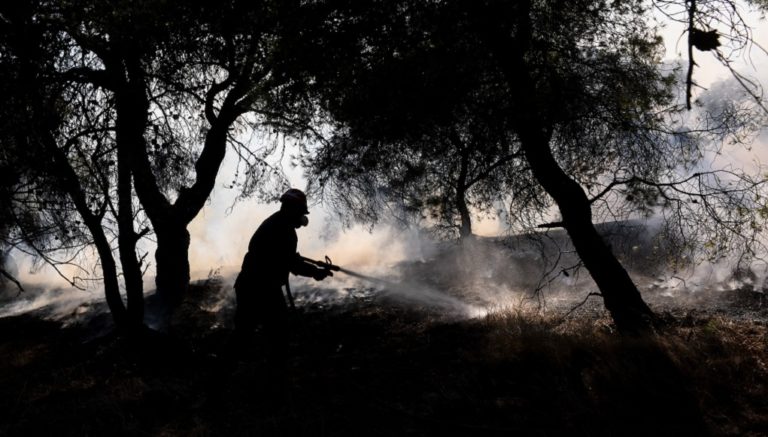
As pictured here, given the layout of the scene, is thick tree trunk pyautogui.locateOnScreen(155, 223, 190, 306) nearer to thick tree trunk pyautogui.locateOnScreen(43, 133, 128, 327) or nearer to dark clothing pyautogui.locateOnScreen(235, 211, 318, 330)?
thick tree trunk pyautogui.locateOnScreen(43, 133, 128, 327)

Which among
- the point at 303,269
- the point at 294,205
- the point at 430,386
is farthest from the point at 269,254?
the point at 430,386

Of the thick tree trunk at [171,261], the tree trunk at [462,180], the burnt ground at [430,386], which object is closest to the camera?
the burnt ground at [430,386]

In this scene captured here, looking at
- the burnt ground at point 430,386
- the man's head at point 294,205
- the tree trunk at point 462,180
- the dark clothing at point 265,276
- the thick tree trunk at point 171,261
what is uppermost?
the tree trunk at point 462,180

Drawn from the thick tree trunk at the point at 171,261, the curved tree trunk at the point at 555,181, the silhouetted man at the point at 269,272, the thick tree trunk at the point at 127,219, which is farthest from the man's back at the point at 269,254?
the thick tree trunk at the point at 171,261

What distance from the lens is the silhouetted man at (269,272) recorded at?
489cm

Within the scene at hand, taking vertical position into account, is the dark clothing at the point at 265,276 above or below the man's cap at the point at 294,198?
below

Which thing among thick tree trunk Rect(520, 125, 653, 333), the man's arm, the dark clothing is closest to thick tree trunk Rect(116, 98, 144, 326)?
the dark clothing

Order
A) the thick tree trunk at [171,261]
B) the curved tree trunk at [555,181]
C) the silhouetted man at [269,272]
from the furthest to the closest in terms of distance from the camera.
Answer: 1. the thick tree trunk at [171,261]
2. the curved tree trunk at [555,181]
3. the silhouetted man at [269,272]

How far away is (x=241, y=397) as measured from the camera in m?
4.53

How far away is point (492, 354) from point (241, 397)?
96.0 inches

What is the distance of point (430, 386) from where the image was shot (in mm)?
4453

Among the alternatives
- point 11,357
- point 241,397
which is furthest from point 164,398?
point 11,357

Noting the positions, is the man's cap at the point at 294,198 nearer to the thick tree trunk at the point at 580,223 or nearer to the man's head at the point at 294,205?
the man's head at the point at 294,205

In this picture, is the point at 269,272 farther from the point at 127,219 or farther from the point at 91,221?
the point at 91,221
